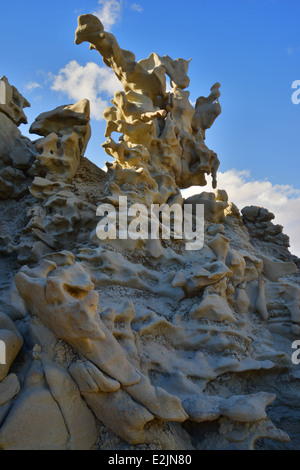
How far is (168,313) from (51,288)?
158 centimetres

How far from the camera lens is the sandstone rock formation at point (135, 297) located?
2.13m

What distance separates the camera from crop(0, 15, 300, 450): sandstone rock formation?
2.13 m

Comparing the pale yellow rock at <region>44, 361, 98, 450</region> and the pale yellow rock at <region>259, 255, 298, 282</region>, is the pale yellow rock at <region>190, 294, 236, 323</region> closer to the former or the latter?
the pale yellow rock at <region>44, 361, 98, 450</region>

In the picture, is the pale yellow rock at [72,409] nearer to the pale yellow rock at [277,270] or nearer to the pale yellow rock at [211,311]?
the pale yellow rock at [211,311]

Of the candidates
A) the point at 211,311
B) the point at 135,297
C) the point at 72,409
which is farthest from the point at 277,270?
the point at 72,409

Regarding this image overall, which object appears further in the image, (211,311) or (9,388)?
(211,311)

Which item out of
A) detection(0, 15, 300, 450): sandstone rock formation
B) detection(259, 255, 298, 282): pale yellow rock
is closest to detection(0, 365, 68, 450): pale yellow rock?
detection(0, 15, 300, 450): sandstone rock formation

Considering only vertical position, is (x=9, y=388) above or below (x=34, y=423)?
above

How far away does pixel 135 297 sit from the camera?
354cm

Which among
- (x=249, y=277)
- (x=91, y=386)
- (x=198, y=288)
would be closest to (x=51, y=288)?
(x=91, y=386)

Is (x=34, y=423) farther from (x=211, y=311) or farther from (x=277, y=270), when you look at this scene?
(x=277, y=270)

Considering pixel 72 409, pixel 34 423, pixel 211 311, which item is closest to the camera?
pixel 34 423

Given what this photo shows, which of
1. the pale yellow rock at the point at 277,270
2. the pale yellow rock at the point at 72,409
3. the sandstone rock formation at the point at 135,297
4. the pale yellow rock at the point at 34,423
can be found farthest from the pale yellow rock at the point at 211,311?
the pale yellow rock at the point at 277,270

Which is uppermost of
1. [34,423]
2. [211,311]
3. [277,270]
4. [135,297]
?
[277,270]
